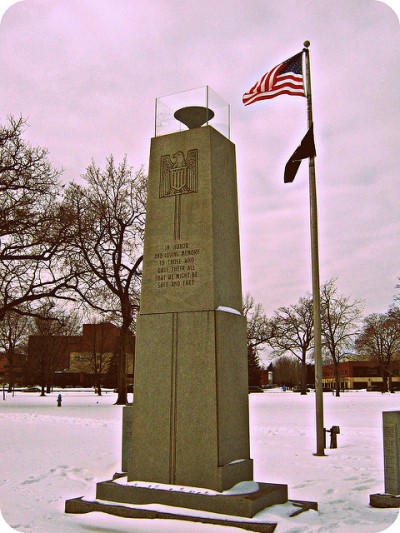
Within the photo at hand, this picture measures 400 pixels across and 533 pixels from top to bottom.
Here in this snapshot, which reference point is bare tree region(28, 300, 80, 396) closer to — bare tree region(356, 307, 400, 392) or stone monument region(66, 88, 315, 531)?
bare tree region(356, 307, 400, 392)

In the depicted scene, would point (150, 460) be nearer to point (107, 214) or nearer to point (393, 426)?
point (393, 426)

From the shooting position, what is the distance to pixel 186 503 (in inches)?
246

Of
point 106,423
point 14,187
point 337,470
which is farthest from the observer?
point 14,187

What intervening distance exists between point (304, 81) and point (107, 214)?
61.9ft

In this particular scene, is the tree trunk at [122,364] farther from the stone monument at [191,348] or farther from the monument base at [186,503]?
the monument base at [186,503]

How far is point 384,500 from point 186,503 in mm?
2580

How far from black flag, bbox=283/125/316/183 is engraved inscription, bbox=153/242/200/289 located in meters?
5.48

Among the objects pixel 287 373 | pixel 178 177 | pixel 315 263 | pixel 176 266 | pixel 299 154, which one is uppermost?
pixel 299 154

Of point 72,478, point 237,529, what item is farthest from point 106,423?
point 237,529

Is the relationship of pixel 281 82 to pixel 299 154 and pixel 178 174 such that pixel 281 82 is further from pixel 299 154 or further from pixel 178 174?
pixel 178 174

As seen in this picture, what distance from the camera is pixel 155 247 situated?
24.9 feet

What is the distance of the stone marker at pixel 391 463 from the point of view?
6.96 meters

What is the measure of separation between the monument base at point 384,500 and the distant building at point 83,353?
27657mm

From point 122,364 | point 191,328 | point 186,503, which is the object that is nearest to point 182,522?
point 186,503
